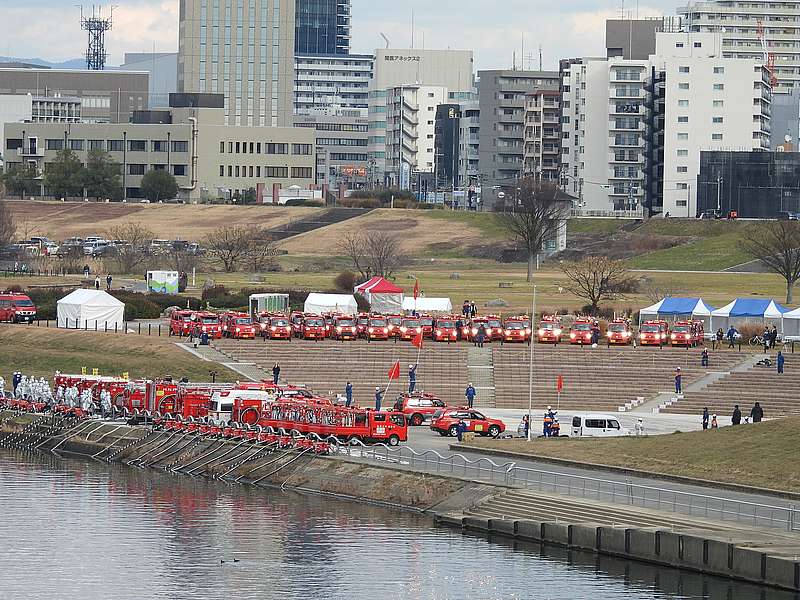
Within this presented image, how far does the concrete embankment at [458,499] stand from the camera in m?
46.0

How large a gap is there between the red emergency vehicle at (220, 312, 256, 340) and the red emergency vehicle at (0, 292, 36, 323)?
13.4m

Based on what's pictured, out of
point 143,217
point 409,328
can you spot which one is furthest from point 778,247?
point 143,217

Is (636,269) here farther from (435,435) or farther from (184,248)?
(435,435)

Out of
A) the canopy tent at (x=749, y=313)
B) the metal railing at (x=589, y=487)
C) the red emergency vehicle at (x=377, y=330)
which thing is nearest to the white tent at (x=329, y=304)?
the red emergency vehicle at (x=377, y=330)

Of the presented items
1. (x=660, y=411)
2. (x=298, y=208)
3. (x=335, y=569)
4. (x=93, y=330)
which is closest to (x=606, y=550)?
(x=335, y=569)

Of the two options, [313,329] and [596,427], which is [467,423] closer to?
[596,427]

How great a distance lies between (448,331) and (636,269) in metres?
58.5

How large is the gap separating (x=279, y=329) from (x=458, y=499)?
37109 millimetres

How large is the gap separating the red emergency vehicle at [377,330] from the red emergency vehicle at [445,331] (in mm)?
2593

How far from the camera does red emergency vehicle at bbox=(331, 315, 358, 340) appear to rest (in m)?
91.2

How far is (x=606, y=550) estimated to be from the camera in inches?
1924

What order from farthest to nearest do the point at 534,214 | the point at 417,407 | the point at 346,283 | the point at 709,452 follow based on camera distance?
the point at 534,214
the point at 346,283
the point at 417,407
the point at 709,452

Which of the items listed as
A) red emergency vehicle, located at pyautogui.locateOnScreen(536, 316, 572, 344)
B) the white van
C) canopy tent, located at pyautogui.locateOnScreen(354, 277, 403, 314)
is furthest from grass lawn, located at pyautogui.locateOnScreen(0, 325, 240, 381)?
the white van

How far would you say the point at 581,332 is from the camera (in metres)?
89.8
